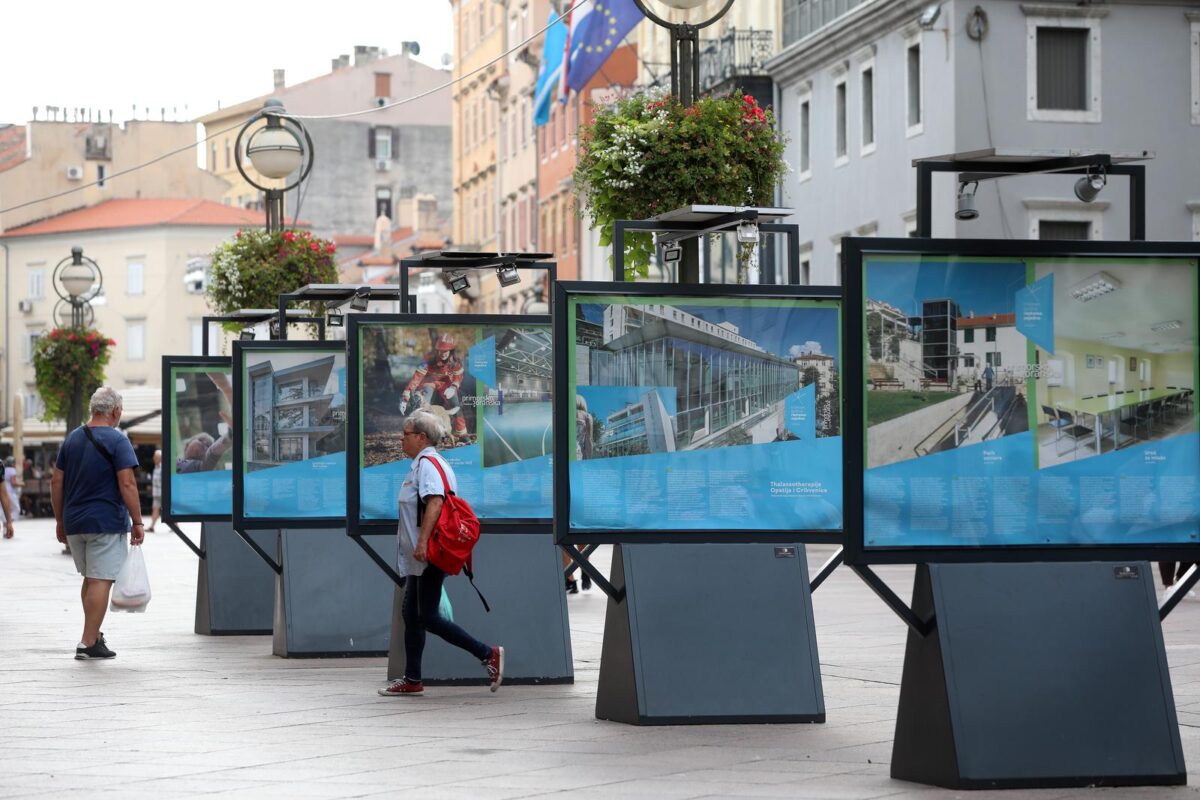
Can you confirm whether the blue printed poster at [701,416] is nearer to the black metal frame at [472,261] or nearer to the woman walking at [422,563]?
the woman walking at [422,563]

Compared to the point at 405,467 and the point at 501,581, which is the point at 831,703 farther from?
the point at 405,467

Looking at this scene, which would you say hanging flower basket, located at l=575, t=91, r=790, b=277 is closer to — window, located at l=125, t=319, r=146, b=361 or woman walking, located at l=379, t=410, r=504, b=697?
woman walking, located at l=379, t=410, r=504, b=697

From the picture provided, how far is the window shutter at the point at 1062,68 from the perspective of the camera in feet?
124

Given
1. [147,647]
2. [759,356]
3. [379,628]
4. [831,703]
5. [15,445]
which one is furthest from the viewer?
[15,445]

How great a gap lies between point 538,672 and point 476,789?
4666 millimetres

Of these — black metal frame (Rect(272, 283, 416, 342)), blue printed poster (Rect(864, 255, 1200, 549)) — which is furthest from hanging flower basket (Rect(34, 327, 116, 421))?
blue printed poster (Rect(864, 255, 1200, 549))

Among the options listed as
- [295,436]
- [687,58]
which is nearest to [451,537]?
[687,58]

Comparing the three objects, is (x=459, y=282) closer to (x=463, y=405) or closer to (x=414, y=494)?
(x=463, y=405)

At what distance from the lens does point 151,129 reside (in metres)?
111

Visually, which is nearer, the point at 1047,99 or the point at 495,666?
the point at 495,666

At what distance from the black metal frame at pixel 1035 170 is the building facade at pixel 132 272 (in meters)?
92.8

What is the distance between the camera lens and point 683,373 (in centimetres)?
1147

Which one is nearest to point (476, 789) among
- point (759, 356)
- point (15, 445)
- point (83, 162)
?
point (759, 356)

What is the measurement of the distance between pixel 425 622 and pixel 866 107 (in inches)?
1196
